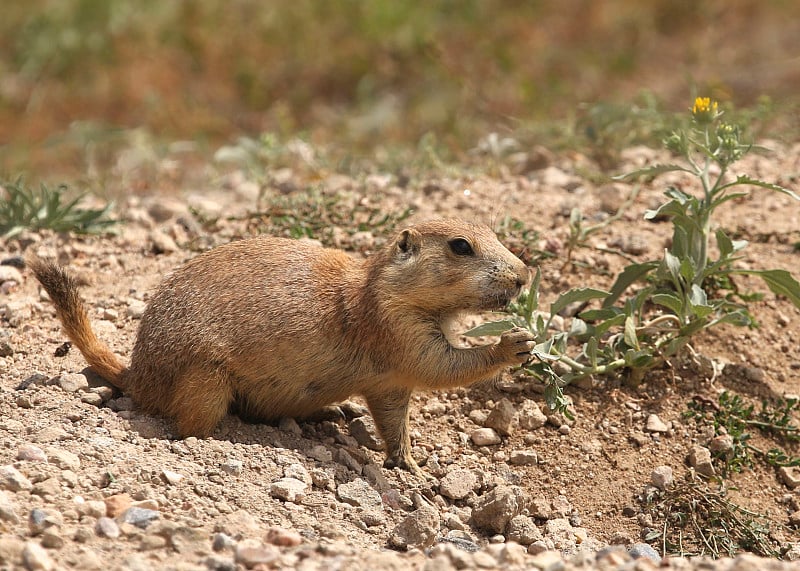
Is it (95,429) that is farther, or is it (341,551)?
(95,429)

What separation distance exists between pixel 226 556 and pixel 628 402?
254 cm

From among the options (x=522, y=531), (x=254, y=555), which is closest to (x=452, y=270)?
(x=522, y=531)

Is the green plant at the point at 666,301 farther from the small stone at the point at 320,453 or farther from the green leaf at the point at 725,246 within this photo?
the small stone at the point at 320,453

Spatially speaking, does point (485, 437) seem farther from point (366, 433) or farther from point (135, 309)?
point (135, 309)

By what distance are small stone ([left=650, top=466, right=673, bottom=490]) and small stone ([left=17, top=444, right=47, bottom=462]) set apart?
276cm

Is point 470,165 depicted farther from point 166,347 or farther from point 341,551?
point 341,551

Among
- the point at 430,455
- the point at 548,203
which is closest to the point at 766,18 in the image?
the point at 548,203

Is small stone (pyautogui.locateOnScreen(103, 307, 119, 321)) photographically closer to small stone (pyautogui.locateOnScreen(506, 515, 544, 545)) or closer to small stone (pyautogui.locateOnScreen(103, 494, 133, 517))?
small stone (pyautogui.locateOnScreen(103, 494, 133, 517))

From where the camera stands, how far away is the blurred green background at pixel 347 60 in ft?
33.7

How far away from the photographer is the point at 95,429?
4605 mm

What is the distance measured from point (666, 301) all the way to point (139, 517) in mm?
2642

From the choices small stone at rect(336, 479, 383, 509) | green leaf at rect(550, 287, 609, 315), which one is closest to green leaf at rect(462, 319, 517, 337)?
Result: green leaf at rect(550, 287, 609, 315)

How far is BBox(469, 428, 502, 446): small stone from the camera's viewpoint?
207 inches

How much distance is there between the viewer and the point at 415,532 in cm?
425
